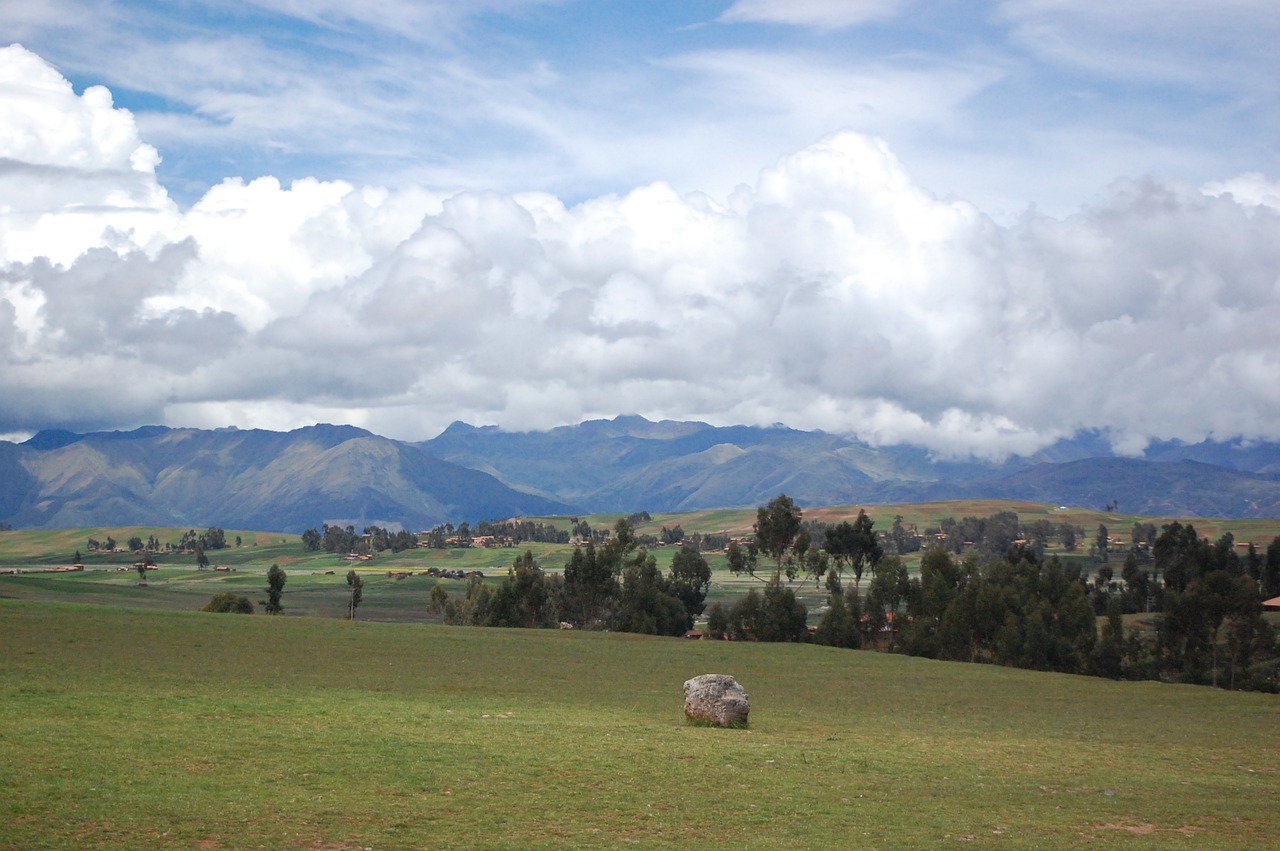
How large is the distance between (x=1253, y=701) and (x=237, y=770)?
60.7 meters

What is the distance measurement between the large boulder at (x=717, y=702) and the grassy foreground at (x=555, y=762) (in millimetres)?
1040

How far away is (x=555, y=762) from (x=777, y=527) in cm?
10658

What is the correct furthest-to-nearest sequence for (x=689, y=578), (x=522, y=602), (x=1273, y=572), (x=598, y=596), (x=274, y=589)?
1. (x=689, y=578)
2. (x=1273, y=572)
3. (x=598, y=596)
4. (x=522, y=602)
5. (x=274, y=589)

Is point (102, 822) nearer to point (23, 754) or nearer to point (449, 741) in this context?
point (23, 754)

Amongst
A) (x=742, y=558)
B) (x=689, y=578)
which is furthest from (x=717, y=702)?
(x=689, y=578)

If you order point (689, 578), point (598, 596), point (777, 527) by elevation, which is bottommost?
point (598, 596)

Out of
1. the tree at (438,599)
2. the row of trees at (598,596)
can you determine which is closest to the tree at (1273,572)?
the row of trees at (598,596)

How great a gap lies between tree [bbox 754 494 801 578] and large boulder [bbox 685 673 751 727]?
94.4m

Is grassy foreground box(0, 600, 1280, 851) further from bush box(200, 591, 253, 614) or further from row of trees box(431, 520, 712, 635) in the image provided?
row of trees box(431, 520, 712, 635)

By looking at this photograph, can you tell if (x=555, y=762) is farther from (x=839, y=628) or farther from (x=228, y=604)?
(x=228, y=604)

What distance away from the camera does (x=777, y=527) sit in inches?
5276

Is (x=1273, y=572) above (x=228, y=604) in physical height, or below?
above

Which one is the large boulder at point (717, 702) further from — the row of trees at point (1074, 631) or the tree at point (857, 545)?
the tree at point (857, 545)

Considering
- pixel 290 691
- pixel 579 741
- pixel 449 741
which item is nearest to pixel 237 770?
pixel 449 741
